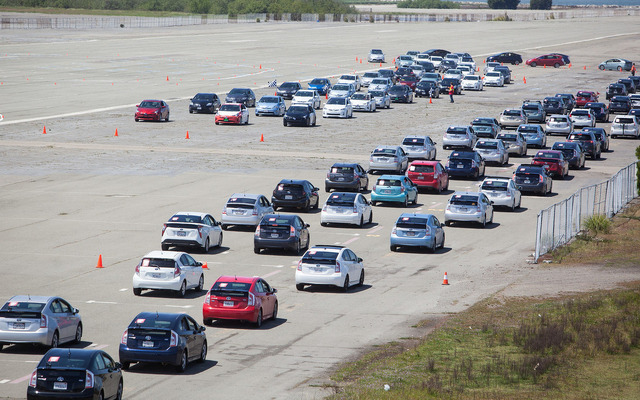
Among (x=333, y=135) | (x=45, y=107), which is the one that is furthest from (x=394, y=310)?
(x=45, y=107)

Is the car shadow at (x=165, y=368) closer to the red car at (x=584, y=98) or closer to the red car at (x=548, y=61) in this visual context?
the red car at (x=584, y=98)

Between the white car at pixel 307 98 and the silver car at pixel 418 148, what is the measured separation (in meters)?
23.9

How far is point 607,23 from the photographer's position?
18900 cm

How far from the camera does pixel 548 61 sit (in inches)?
4990

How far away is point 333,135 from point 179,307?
43063mm

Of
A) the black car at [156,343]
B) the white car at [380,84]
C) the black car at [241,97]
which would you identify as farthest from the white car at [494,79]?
the black car at [156,343]

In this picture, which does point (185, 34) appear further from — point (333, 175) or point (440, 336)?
point (440, 336)

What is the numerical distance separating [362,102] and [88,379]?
67049 mm

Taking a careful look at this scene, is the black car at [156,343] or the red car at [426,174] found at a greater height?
the black car at [156,343]

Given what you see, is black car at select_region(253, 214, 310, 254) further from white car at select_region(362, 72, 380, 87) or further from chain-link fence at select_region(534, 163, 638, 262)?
white car at select_region(362, 72, 380, 87)

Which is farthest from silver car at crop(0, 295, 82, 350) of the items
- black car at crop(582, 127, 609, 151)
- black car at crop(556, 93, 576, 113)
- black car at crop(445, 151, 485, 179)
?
black car at crop(556, 93, 576, 113)

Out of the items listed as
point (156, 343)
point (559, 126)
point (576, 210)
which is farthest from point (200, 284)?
point (559, 126)

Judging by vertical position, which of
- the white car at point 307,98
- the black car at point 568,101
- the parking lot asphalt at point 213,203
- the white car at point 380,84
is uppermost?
the white car at point 380,84

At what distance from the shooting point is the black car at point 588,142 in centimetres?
6506
